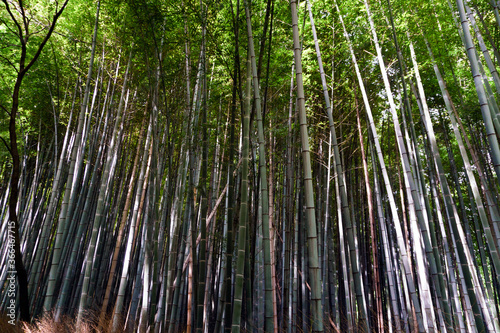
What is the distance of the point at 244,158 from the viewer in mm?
1931

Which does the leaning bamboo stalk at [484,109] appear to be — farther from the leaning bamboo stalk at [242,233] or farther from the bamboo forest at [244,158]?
the leaning bamboo stalk at [242,233]

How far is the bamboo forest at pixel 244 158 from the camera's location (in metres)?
2.40

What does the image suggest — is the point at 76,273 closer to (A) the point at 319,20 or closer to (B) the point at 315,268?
(B) the point at 315,268

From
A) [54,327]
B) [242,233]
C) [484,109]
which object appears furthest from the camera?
[54,327]

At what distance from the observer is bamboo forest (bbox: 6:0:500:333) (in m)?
2.40

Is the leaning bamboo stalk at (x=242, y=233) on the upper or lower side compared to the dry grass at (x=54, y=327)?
upper

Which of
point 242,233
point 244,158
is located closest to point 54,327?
point 242,233

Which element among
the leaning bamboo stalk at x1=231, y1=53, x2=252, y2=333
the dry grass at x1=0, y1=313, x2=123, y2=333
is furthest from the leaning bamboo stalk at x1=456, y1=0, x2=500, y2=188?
the dry grass at x1=0, y1=313, x2=123, y2=333

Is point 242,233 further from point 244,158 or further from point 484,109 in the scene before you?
point 484,109

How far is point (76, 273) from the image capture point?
4.76m

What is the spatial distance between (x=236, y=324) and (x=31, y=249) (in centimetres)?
464

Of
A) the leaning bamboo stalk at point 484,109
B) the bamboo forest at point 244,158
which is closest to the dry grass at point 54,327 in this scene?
the bamboo forest at point 244,158

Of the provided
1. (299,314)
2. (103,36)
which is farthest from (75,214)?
(299,314)

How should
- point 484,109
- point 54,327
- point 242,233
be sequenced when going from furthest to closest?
point 54,327 < point 242,233 < point 484,109
